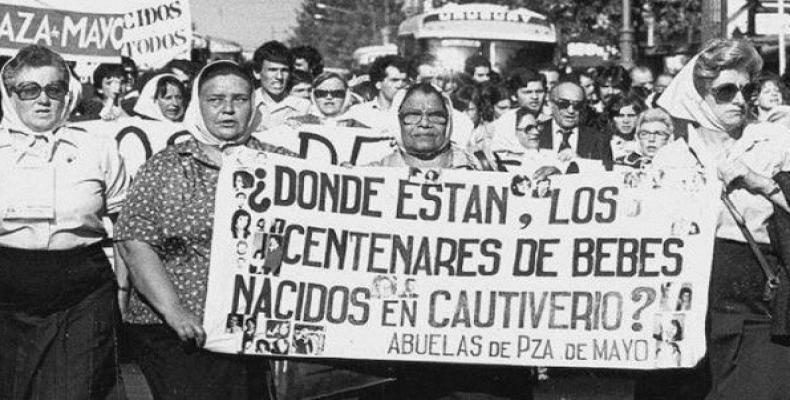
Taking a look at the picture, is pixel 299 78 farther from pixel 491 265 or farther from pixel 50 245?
pixel 50 245

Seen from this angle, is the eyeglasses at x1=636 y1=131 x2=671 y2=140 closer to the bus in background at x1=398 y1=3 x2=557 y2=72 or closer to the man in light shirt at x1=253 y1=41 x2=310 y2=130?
the man in light shirt at x1=253 y1=41 x2=310 y2=130

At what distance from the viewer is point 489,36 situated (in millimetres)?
28562

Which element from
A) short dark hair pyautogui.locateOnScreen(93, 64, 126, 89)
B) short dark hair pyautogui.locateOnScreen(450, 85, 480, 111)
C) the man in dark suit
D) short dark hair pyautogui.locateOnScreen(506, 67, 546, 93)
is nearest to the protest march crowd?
the man in dark suit

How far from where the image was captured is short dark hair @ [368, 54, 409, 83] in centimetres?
1395

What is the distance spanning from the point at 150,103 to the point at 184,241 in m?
4.36

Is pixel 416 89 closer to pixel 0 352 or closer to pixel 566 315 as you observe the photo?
pixel 566 315

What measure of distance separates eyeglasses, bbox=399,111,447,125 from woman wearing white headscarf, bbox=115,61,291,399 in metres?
0.71

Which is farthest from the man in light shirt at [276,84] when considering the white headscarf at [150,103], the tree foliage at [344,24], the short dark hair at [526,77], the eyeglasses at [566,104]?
the tree foliage at [344,24]

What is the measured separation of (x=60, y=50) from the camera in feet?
48.1

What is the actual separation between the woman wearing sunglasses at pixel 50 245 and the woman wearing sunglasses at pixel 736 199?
94.0 inches

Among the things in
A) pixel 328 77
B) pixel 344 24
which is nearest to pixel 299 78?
pixel 328 77

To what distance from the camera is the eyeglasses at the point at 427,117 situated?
714 centimetres

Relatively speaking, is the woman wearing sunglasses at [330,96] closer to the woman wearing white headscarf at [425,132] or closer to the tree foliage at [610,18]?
the woman wearing white headscarf at [425,132]

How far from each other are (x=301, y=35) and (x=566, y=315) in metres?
57.5
